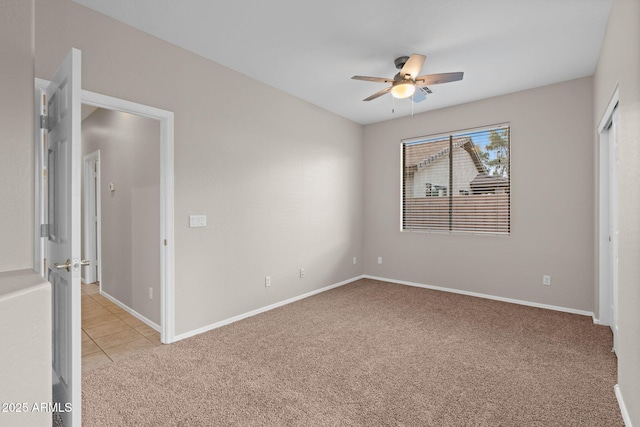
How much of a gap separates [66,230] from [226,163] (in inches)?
72.1

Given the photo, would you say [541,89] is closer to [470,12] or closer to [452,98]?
[452,98]

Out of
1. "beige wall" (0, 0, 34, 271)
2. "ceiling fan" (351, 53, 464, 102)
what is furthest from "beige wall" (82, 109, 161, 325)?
"ceiling fan" (351, 53, 464, 102)

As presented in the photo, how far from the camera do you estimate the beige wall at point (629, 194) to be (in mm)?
1597

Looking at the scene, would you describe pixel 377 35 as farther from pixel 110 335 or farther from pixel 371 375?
pixel 110 335

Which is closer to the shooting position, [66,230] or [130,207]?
[66,230]

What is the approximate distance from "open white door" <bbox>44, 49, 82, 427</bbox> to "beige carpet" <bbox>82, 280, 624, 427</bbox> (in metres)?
0.31

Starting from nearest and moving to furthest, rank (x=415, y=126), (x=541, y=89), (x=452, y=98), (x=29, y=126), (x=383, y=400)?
(x=29, y=126) < (x=383, y=400) < (x=541, y=89) < (x=452, y=98) < (x=415, y=126)

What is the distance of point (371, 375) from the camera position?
2299mm

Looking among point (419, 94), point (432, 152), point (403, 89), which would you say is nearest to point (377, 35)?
point (403, 89)

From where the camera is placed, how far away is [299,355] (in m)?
2.62

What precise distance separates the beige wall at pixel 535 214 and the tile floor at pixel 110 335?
3.78m

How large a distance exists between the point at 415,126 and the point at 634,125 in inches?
134

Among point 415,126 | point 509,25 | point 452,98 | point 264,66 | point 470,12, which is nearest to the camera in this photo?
point 470,12

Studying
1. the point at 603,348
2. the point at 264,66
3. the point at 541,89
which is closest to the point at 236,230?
the point at 264,66
